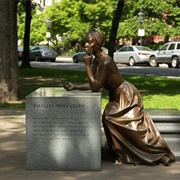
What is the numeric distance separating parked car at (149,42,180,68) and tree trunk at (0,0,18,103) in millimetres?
22057

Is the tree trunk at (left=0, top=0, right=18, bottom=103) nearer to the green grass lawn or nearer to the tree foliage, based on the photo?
the green grass lawn

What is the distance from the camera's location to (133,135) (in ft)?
24.9

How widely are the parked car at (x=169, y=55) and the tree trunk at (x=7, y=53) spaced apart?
22.1 metres

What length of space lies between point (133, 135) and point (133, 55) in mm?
32641

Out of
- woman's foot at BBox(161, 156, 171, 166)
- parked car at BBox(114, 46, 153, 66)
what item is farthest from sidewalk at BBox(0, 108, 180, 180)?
parked car at BBox(114, 46, 153, 66)

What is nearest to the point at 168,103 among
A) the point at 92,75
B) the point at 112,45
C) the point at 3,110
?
the point at 3,110

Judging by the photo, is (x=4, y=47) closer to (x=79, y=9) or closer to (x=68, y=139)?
(x=68, y=139)

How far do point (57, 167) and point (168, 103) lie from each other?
7.82 m

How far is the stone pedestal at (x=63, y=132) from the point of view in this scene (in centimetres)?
729

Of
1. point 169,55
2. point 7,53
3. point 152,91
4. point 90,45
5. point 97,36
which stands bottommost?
point 169,55

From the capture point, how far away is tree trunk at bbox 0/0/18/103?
49.5ft

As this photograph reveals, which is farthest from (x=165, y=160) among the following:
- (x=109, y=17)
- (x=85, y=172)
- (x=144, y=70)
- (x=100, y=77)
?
(x=109, y=17)

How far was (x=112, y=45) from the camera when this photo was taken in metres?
25.4

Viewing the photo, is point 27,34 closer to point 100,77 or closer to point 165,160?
point 100,77
